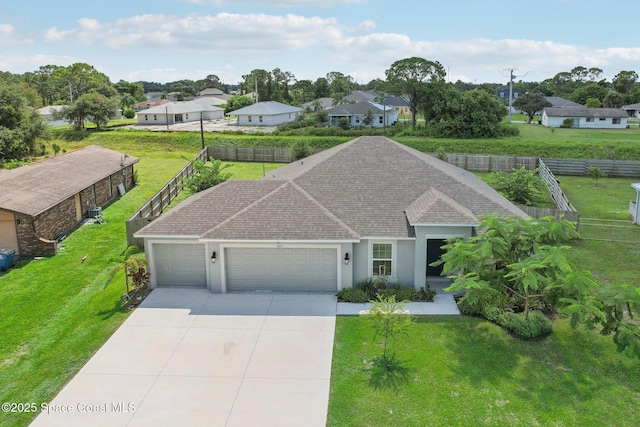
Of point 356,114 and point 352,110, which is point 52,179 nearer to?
point 356,114

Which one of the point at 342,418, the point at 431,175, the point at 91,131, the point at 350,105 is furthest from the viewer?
the point at 350,105

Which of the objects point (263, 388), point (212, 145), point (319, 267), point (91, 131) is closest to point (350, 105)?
point (212, 145)

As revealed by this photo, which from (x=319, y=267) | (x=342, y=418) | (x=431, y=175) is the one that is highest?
(x=431, y=175)

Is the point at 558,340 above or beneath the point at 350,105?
beneath

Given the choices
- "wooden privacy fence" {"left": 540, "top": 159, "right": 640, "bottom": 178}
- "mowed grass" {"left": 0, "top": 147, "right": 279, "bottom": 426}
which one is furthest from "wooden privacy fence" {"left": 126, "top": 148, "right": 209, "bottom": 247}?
"wooden privacy fence" {"left": 540, "top": 159, "right": 640, "bottom": 178}

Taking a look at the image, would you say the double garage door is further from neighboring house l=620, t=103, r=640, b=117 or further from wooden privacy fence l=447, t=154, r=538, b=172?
neighboring house l=620, t=103, r=640, b=117

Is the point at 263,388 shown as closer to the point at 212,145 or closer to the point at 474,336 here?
the point at 474,336

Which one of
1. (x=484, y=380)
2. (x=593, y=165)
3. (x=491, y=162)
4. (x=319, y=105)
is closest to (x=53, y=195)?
(x=484, y=380)

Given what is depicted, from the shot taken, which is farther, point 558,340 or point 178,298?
point 178,298
